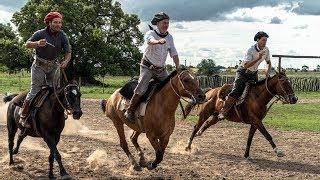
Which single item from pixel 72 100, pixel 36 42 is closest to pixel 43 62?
pixel 36 42

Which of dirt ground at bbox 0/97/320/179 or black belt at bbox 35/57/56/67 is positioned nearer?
black belt at bbox 35/57/56/67

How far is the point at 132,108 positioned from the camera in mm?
10055

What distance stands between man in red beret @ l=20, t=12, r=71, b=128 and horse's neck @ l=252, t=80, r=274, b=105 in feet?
16.9

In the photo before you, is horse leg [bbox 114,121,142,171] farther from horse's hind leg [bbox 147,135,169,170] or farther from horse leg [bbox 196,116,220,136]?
horse leg [bbox 196,116,220,136]

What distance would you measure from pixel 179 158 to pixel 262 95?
259 cm

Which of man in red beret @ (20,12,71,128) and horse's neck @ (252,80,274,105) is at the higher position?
man in red beret @ (20,12,71,128)

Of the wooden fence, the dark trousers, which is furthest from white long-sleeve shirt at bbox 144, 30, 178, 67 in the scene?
Answer: the wooden fence

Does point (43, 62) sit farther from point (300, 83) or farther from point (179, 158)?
point (300, 83)

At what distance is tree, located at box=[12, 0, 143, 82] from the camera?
5125cm

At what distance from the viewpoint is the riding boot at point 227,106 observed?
1312 centimetres

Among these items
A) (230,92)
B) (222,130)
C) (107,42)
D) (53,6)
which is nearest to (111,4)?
(107,42)

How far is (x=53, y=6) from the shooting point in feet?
166

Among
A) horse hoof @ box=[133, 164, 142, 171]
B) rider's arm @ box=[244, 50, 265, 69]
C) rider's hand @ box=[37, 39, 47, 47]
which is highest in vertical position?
rider's hand @ box=[37, 39, 47, 47]

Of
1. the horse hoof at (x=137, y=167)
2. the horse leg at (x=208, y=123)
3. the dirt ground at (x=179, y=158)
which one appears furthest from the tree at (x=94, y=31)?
the horse hoof at (x=137, y=167)
